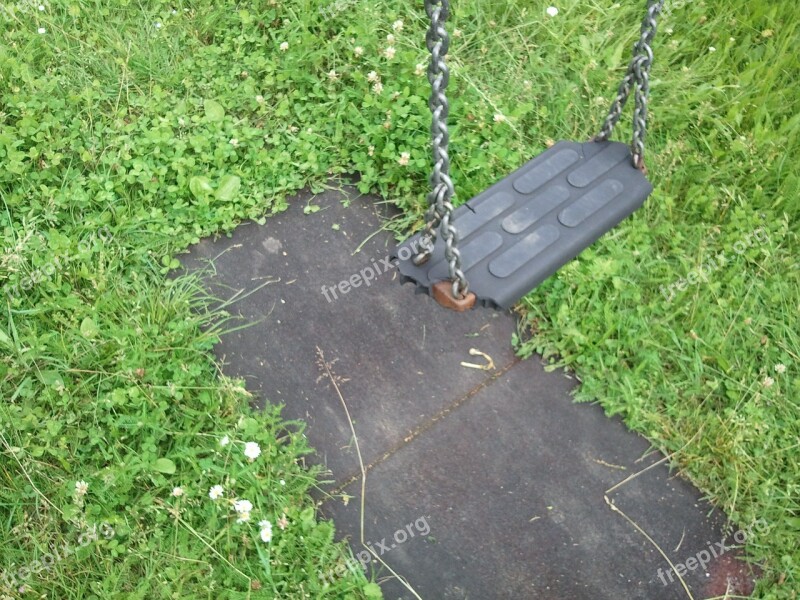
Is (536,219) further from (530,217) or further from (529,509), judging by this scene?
(529,509)

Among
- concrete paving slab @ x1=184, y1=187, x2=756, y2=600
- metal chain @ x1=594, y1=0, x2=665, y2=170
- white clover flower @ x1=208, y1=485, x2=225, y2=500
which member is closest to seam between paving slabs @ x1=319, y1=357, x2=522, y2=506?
concrete paving slab @ x1=184, y1=187, x2=756, y2=600

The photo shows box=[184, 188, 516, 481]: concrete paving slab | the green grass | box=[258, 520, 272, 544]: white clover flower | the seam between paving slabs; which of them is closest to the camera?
box=[258, 520, 272, 544]: white clover flower

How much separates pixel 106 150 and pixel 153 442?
4.79 ft

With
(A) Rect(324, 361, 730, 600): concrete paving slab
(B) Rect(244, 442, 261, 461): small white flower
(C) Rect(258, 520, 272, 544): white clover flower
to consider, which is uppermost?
(B) Rect(244, 442, 261, 461): small white flower

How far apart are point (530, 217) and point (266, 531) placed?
134cm

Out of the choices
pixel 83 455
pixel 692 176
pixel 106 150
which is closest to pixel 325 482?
pixel 83 455

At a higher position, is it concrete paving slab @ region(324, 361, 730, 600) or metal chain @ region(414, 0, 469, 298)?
metal chain @ region(414, 0, 469, 298)

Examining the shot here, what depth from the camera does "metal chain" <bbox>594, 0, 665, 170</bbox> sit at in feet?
6.97

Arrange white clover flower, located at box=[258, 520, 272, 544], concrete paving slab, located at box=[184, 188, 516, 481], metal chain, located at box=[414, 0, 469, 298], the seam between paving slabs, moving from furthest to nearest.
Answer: concrete paving slab, located at box=[184, 188, 516, 481] < the seam between paving slabs < white clover flower, located at box=[258, 520, 272, 544] < metal chain, located at box=[414, 0, 469, 298]

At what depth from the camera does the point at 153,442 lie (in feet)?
8.62

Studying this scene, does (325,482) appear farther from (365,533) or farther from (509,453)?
(509,453)

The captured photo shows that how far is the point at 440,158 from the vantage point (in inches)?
71.7

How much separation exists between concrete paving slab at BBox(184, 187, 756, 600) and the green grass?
0.12 m

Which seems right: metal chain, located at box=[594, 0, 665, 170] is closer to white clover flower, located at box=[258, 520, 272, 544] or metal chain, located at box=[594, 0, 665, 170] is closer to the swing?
the swing
